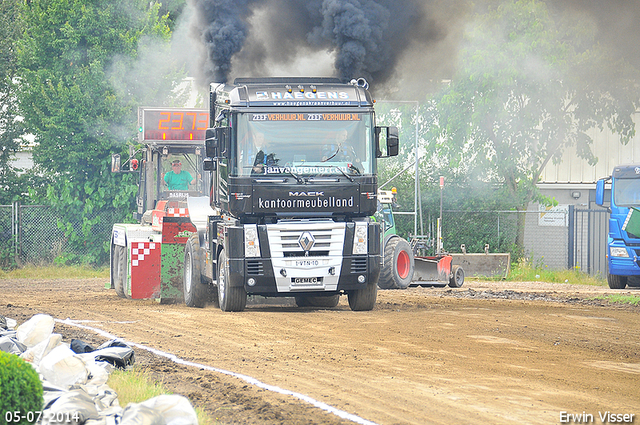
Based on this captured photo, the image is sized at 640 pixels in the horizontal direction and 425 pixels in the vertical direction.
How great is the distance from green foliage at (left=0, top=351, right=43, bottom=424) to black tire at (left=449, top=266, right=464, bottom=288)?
17.7 meters

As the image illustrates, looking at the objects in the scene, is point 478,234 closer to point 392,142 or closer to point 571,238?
point 571,238

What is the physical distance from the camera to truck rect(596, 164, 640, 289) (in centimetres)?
2203

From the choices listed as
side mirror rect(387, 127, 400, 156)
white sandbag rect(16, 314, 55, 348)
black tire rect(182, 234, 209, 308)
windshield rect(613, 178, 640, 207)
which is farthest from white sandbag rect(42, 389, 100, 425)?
windshield rect(613, 178, 640, 207)

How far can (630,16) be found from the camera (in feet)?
54.2

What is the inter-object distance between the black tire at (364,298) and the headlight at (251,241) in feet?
6.93

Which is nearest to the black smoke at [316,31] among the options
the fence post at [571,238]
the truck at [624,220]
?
the truck at [624,220]

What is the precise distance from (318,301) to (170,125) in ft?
17.4

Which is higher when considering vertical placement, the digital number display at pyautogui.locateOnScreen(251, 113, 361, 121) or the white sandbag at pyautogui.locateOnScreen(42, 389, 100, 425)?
the digital number display at pyautogui.locateOnScreen(251, 113, 361, 121)

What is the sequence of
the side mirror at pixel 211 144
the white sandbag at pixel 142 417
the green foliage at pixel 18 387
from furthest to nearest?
the side mirror at pixel 211 144
the white sandbag at pixel 142 417
the green foliage at pixel 18 387

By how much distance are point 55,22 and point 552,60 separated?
15.8 meters

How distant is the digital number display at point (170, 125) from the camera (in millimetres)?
18000

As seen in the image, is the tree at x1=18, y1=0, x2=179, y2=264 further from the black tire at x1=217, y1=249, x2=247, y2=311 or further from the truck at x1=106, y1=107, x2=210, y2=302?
the black tire at x1=217, y1=249, x2=247, y2=311

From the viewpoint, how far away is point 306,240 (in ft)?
41.9

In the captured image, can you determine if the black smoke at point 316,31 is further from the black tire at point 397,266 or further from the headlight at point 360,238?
the black tire at point 397,266
